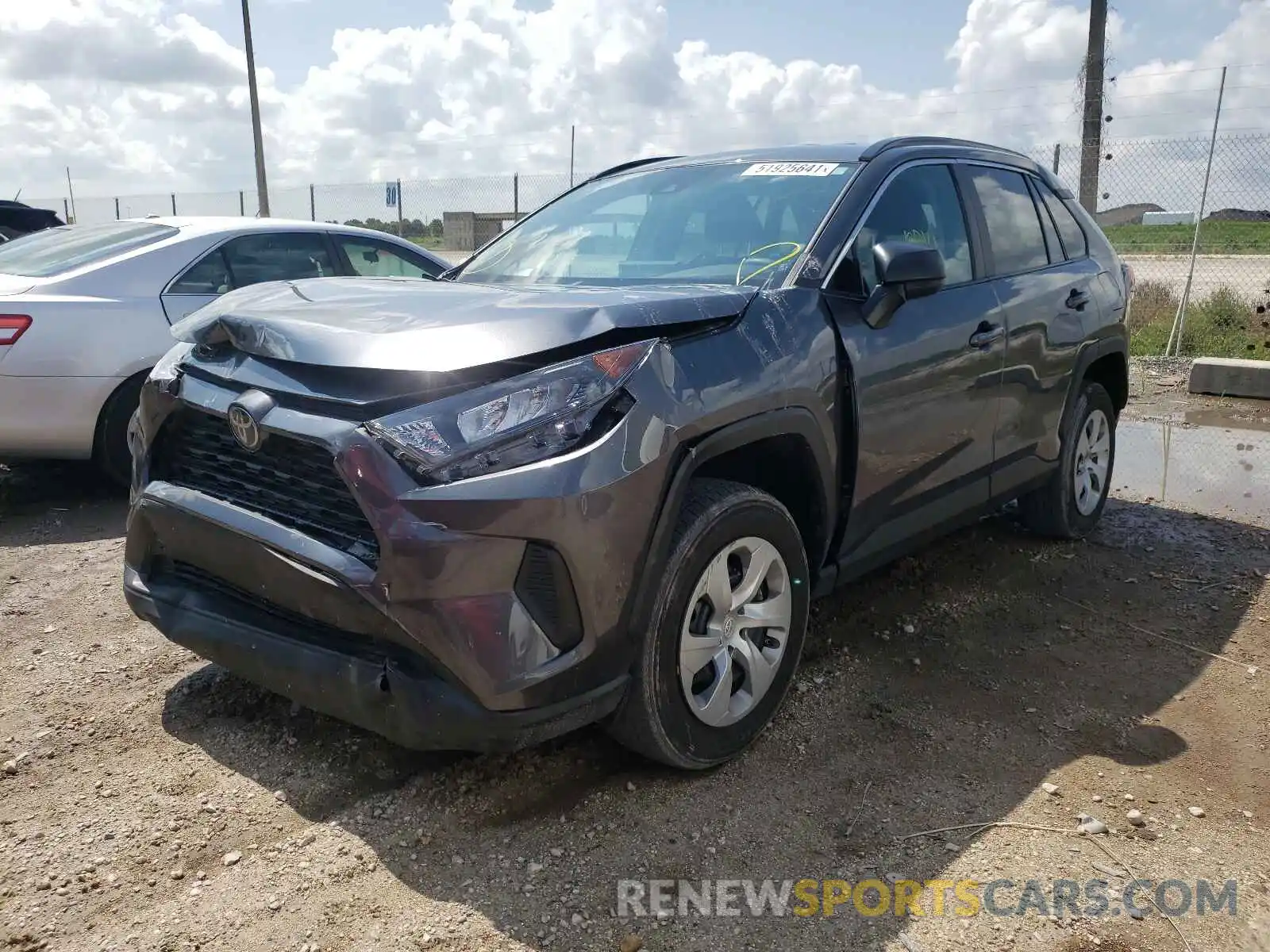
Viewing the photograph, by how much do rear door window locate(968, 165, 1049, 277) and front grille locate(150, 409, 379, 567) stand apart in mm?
2778

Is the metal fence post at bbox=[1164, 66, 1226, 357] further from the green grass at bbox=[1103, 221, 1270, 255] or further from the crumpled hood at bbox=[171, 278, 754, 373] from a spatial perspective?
the crumpled hood at bbox=[171, 278, 754, 373]

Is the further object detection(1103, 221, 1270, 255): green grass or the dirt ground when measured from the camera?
detection(1103, 221, 1270, 255): green grass

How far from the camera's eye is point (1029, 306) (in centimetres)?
413

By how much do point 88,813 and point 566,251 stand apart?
2347 mm

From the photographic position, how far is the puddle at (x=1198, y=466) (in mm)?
5781

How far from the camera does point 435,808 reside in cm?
271

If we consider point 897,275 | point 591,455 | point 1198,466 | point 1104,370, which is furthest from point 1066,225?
point 591,455

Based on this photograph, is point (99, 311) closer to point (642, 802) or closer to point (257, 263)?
point (257, 263)

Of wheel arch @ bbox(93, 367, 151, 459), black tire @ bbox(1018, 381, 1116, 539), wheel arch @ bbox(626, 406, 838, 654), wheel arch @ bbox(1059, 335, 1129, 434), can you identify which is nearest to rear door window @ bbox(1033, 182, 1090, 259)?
wheel arch @ bbox(1059, 335, 1129, 434)

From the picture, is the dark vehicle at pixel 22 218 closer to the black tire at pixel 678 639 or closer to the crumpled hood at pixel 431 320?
the crumpled hood at pixel 431 320

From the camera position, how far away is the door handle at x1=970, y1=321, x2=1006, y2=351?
373 cm

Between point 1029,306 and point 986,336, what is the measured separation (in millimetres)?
466

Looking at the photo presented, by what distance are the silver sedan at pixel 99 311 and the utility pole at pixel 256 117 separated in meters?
14.4

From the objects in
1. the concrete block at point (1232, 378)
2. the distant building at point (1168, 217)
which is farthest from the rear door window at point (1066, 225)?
the distant building at point (1168, 217)
